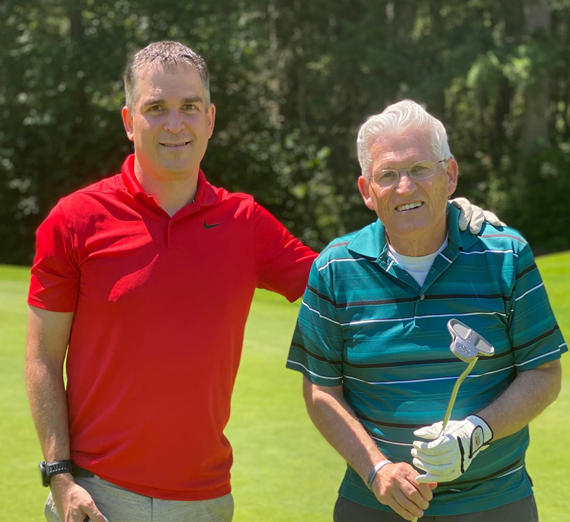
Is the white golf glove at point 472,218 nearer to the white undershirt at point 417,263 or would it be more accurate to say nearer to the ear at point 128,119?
the white undershirt at point 417,263

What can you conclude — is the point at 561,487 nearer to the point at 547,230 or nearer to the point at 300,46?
the point at 547,230

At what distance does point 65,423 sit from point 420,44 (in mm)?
21556

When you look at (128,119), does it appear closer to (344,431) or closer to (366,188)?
(366,188)

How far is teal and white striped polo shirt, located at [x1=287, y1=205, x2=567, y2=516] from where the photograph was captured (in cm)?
238

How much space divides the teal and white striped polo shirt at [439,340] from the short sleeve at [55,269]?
0.69 m

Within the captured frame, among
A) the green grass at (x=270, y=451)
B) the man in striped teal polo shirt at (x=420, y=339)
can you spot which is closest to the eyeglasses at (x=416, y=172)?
the man in striped teal polo shirt at (x=420, y=339)

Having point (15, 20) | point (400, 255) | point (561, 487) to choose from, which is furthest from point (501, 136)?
point (400, 255)

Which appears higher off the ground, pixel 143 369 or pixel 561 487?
pixel 143 369

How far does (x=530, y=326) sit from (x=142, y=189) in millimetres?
1147

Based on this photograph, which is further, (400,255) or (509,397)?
(400,255)

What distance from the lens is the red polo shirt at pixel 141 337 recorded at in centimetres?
245

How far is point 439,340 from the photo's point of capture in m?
2.39

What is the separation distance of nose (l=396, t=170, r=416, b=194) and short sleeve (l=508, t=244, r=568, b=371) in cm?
35

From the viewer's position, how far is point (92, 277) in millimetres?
2461
